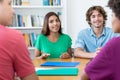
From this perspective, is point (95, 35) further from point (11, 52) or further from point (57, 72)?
point (11, 52)

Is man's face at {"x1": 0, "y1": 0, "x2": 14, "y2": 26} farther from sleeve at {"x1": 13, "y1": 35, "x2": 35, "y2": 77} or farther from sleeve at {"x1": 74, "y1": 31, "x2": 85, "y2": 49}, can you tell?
sleeve at {"x1": 74, "y1": 31, "x2": 85, "y2": 49}

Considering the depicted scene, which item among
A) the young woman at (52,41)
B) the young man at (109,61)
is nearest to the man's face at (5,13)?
the young man at (109,61)

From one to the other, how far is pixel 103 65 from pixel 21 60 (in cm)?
39

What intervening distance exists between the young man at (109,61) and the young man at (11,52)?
0.31 m

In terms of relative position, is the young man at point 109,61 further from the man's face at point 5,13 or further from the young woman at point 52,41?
the young woman at point 52,41

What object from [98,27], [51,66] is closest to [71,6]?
[98,27]

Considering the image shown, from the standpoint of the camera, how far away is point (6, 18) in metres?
1.18

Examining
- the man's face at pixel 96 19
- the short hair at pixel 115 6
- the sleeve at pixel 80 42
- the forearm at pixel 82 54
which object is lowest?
the forearm at pixel 82 54

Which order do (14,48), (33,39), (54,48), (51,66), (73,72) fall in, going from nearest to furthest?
(14,48) < (73,72) < (51,66) < (54,48) < (33,39)

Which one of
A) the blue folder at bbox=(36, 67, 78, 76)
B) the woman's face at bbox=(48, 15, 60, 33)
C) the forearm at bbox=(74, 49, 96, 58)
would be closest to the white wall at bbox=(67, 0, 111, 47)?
the woman's face at bbox=(48, 15, 60, 33)

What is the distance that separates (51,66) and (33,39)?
82.4 inches

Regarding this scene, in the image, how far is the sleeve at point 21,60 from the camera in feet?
3.77

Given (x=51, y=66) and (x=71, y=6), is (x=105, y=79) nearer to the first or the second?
(x=51, y=66)

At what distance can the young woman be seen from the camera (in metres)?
3.03
